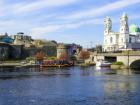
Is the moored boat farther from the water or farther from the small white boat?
the water

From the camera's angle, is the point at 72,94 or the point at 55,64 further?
the point at 55,64

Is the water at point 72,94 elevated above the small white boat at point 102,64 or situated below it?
below

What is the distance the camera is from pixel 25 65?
162750 mm

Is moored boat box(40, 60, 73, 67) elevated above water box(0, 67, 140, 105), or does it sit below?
above

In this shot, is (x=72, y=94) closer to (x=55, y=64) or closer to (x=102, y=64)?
(x=102, y=64)

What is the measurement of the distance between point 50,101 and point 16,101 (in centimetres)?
437

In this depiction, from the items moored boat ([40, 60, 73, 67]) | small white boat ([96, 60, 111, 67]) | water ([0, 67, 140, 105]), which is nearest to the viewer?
water ([0, 67, 140, 105])

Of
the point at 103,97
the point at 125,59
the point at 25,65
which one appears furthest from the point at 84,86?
the point at 25,65

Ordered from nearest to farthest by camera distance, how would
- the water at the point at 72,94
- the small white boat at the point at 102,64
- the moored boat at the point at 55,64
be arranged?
the water at the point at 72,94 < the small white boat at the point at 102,64 < the moored boat at the point at 55,64

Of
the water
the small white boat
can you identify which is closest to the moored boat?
the small white boat

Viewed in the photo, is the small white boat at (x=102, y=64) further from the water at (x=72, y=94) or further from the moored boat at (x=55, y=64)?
the water at (x=72, y=94)

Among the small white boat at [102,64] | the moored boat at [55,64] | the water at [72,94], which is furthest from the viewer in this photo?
the moored boat at [55,64]

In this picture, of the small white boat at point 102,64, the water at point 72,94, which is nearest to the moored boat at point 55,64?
the small white boat at point 102,64

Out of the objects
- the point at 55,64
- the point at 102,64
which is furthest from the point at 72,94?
the point at 55,64
